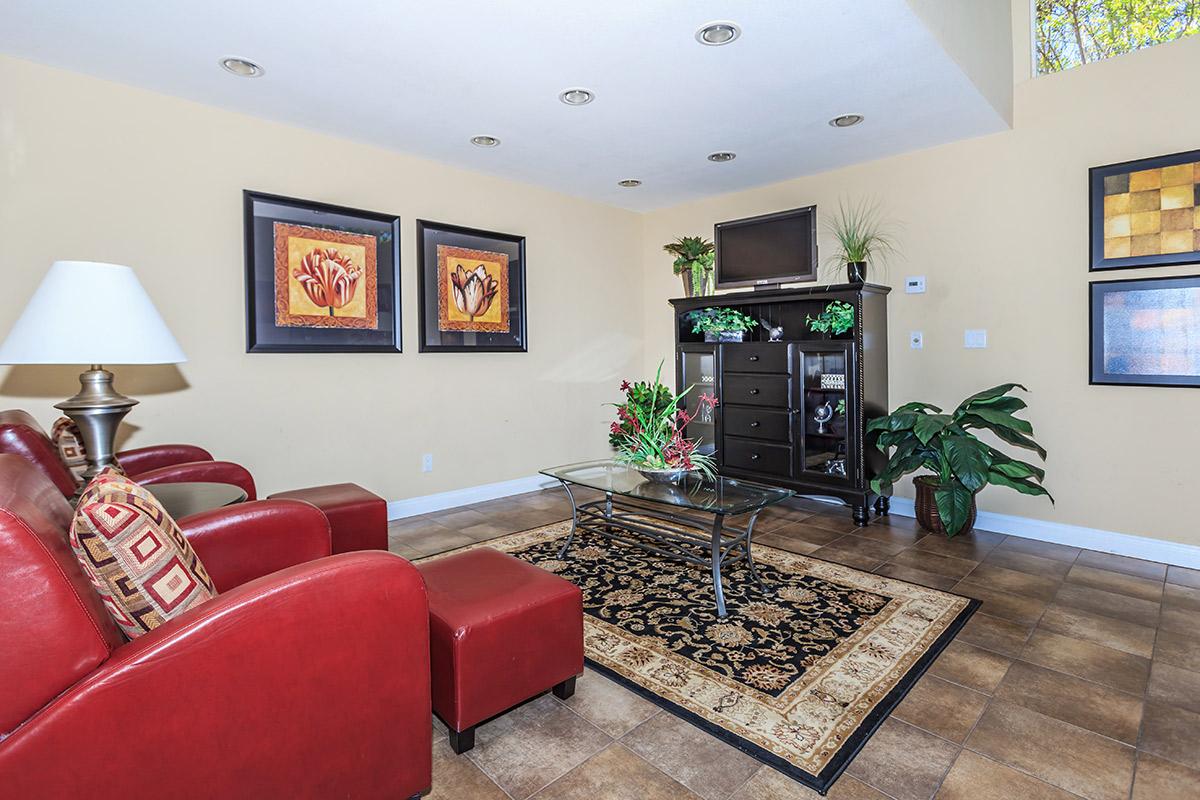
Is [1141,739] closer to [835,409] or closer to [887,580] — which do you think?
[887,580]

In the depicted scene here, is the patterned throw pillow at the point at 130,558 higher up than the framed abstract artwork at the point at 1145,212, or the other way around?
the framed abstract artwork at the point at 1145,212

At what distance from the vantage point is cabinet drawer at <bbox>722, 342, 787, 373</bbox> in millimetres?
4309

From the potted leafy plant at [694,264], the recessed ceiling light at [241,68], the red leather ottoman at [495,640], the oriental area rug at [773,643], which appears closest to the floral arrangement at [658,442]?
the oriental area rug at [773,643]

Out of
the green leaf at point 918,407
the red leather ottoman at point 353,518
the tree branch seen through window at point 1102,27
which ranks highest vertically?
the tree branch seen through window at point 1102,27

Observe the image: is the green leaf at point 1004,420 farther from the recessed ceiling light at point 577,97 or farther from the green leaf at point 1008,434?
the recessed ceiling light at point 577,97

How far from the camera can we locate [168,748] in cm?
108

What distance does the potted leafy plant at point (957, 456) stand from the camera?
3.42 metres

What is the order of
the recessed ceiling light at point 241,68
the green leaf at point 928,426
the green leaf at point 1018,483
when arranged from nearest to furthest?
the recessed ceiling light at point 241,68 < the green leaf at point 1018,483 < the green leaf at point 928,426

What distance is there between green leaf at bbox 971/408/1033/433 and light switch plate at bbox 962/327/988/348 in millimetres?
603

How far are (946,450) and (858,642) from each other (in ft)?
5.42

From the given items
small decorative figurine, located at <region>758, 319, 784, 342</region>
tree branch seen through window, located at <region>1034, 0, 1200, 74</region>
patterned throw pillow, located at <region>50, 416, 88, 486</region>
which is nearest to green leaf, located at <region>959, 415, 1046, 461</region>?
small decorative figurine, located at <region>758, 319, 784, 342</region>

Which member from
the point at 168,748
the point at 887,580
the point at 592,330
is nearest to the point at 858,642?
the point at 887,580

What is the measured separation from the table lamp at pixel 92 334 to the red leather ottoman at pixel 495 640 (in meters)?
1.18

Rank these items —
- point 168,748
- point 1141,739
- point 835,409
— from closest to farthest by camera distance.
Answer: point 168,748, point 1141,739, point 835,409
